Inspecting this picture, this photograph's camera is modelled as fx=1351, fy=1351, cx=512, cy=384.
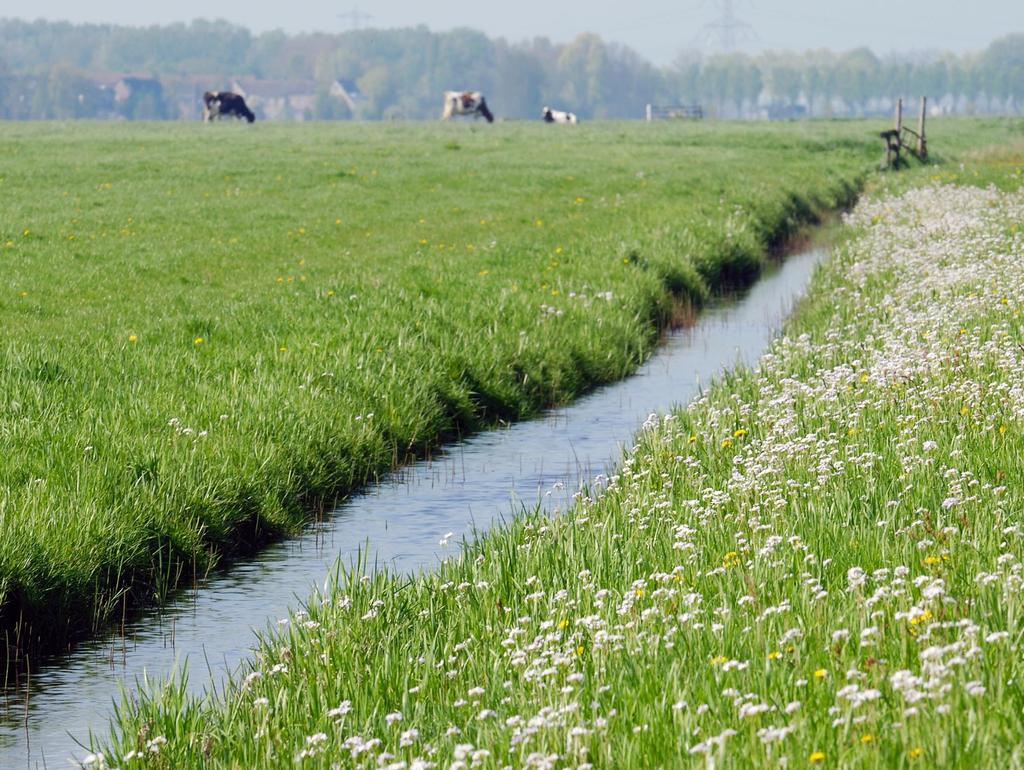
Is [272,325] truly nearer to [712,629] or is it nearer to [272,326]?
[272,326]

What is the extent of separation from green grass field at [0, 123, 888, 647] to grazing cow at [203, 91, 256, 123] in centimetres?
4577

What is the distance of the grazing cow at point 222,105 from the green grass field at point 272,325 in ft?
150

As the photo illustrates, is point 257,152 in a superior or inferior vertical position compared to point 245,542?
superior

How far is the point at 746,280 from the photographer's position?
25.0m

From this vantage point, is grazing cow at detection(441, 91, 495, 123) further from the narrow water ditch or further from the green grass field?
the narrow water ditch

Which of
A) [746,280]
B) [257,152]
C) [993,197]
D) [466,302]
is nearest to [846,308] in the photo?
[466,302]

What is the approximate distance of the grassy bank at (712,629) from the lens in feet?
15.2

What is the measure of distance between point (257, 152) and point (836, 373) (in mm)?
40538

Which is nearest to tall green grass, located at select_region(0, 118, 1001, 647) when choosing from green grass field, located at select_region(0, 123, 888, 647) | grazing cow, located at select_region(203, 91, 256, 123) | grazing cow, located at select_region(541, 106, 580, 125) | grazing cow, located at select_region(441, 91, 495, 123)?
green grass field, located at select_region(0, 123, 888, 647)

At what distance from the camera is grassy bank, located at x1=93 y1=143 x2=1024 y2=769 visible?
4633 millimetres

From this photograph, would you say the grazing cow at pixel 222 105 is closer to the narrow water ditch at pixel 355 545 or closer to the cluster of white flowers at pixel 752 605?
the narrow water ditch at pixel 355 545

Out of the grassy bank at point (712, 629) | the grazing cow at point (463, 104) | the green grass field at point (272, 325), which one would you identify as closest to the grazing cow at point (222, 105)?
the grazing cow at point (463, 104)

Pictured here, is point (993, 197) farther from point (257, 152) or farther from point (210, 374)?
point (257, 152)

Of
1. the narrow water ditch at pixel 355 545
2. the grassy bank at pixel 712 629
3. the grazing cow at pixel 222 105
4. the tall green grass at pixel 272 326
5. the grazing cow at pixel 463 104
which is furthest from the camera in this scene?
the grazing cow at pixel 463 104
